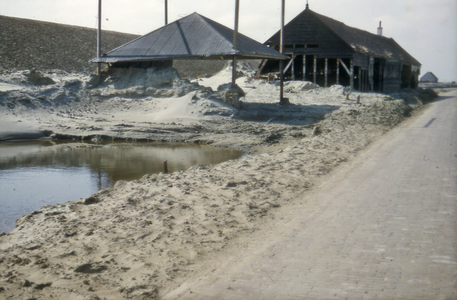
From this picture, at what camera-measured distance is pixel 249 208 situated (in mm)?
6395

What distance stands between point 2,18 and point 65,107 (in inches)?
1101

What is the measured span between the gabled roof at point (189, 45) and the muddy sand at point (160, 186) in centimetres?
125

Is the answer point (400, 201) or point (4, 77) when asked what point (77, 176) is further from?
point (4, 77)

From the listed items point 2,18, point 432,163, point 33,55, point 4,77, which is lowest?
point 432,163

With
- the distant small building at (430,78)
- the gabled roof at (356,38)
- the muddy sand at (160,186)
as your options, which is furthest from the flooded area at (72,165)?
the distant small building at (430,78)

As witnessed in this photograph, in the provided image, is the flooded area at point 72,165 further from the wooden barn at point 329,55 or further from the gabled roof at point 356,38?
the gabled roof at point 356,38

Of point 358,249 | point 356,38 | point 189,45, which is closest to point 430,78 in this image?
point 356,38

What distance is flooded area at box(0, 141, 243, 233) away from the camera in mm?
8039

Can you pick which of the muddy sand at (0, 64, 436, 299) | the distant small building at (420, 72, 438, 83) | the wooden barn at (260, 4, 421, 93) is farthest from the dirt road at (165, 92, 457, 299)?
the distant small building at (420, 72, 438, 83)

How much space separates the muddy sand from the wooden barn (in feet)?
36.9

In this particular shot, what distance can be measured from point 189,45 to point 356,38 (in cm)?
1968

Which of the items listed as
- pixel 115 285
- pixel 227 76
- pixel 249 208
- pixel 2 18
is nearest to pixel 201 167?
pixel 249 208

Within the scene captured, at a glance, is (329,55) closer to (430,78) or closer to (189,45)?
(189,45)

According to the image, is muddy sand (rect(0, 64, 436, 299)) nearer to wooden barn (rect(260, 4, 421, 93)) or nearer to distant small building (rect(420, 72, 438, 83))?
wooden barn (rect(260, 4, 421, 93))
